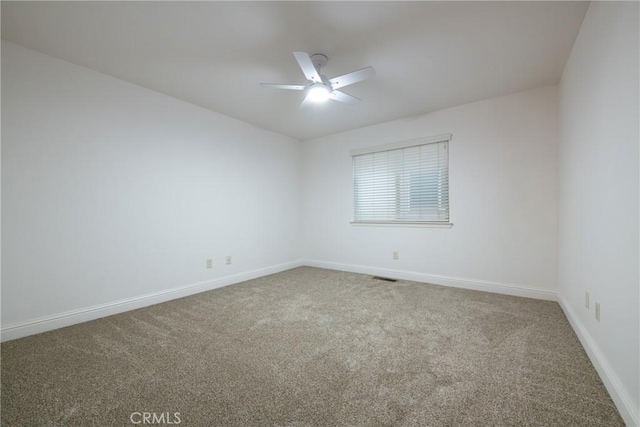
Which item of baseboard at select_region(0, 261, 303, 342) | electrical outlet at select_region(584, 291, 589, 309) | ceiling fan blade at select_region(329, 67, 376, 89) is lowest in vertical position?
baseboard at select_region(0, 261, 303, 342)

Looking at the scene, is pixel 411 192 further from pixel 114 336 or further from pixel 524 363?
pixel 114 336

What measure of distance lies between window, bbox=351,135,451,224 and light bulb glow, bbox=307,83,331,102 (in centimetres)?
183

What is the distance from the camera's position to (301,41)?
6.68 ft

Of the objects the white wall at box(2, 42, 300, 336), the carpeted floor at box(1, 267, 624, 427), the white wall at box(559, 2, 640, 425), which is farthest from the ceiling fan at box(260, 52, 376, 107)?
the carpeted floor at box(1, 267, 624, 427)

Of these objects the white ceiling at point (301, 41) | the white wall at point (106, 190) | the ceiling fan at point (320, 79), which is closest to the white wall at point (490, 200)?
the white ceiling at point (301, 41)

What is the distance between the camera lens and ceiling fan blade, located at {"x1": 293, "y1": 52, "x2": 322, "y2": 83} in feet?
6.01

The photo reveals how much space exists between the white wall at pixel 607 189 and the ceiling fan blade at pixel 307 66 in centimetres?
170

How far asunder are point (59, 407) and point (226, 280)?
225 cm

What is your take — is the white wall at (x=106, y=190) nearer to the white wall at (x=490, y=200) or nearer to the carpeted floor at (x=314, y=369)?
the carpeted floor at (x=314, y=369)

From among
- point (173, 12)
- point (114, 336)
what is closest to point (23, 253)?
point (114, 336)

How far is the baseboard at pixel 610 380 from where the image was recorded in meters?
1.12

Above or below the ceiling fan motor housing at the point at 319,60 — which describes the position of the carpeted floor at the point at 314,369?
below

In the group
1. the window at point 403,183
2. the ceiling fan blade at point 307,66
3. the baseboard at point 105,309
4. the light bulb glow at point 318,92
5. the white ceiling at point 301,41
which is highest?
the white ceiling at point 301,41

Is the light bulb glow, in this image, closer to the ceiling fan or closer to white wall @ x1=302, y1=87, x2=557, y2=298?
the ceiling fan
